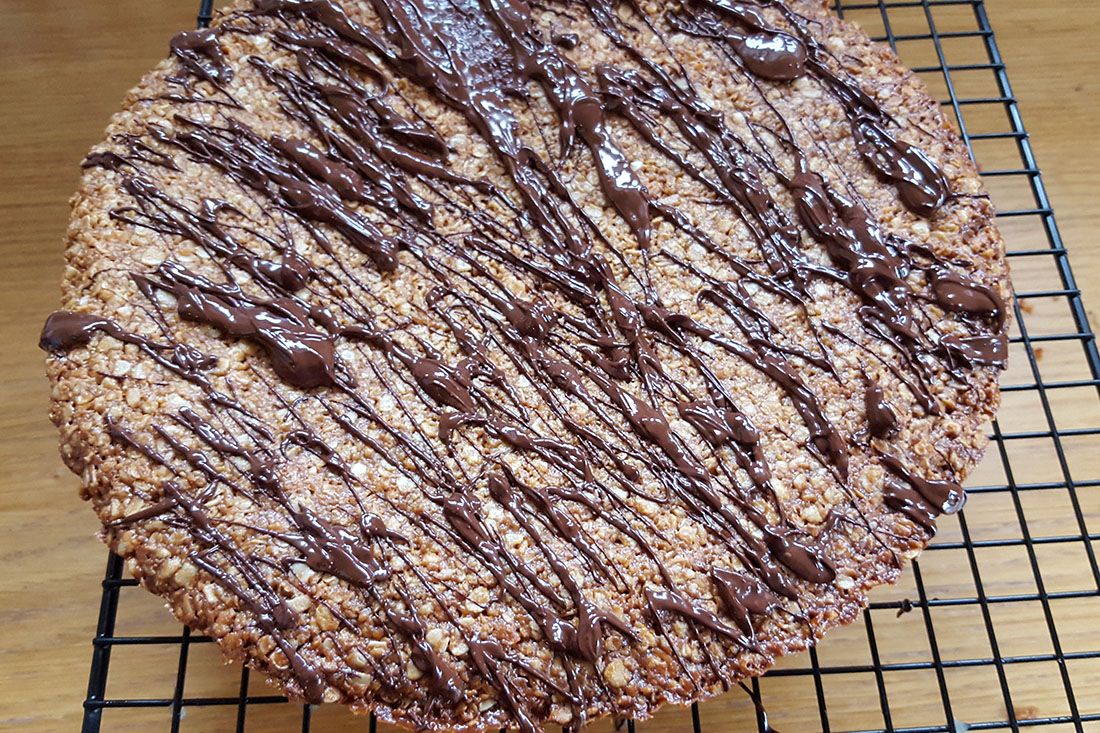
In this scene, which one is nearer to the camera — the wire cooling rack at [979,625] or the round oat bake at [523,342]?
the round oat bake at [523,342]

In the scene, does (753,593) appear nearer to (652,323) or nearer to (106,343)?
(652,323)

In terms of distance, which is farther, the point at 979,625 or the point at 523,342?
the point at 979,625

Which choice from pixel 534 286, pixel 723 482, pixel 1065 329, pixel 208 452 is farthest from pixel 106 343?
pixel 1065 329

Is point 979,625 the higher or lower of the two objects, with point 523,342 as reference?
lower

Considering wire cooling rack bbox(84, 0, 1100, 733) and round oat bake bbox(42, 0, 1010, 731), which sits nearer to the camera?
round oat bake bbox(42, 0, 1010, 731)
